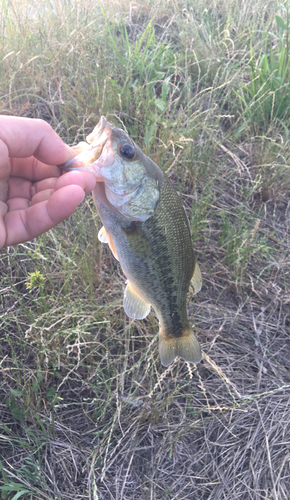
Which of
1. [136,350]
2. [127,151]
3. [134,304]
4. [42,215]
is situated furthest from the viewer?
[136,350]

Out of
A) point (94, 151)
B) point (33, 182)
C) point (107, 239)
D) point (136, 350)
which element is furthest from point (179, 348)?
point (33, 182)

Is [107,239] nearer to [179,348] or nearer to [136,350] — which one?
[179,348]

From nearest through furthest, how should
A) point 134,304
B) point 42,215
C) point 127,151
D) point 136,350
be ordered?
point 127,151, point 42,215, point 134,304, point 136,350

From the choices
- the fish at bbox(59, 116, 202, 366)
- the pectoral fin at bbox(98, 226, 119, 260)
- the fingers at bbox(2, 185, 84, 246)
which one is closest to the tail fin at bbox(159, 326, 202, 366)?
the fish at bbox(59, 116, 202, 366)

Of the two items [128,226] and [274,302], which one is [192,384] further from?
[128,226]

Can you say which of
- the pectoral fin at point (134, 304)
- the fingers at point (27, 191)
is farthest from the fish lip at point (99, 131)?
the pectoral fin at point (134, 304)

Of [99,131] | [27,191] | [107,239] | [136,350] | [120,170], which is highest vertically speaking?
[99,131]

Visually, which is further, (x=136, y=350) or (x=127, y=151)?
(x=136, y=350)

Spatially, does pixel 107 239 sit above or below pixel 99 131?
below
